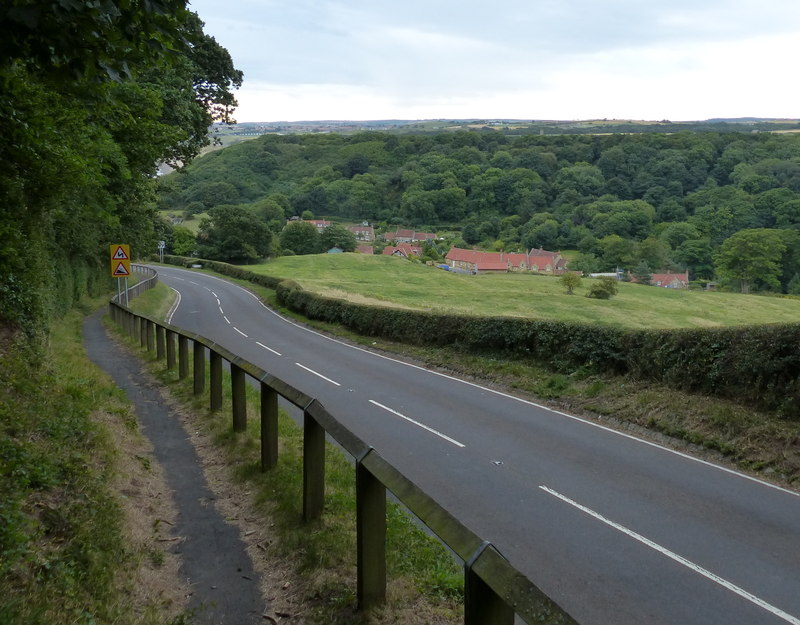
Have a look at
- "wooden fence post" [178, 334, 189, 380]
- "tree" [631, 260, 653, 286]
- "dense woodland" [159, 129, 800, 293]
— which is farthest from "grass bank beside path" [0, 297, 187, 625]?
"tree" [631, 260, 653, 286]

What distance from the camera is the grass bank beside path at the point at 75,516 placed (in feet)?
13.0

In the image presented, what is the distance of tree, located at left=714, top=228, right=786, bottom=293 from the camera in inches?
3054

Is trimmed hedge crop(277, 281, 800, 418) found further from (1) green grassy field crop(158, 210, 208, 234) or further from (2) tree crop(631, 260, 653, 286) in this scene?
(1) green grassy field crop(158, 210, 208, 234)

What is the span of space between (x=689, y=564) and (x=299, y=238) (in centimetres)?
11145

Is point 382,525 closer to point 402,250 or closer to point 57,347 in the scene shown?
point 57,347

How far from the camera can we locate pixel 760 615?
593 cm

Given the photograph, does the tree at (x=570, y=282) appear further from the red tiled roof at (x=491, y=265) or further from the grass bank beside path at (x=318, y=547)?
the grass bank beside path at (x=318, y=547)

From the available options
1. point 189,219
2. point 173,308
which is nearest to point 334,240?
point 189,219

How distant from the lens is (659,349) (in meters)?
14.3

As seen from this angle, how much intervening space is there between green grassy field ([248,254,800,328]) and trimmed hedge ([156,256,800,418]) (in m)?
10.5

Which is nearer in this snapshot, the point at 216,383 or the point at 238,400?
Answer: the point at 238,400

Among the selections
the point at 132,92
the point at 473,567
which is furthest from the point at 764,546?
the point at 132,92

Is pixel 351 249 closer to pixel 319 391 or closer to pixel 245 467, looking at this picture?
pixel 319 391

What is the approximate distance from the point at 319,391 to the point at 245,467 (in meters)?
9.43
